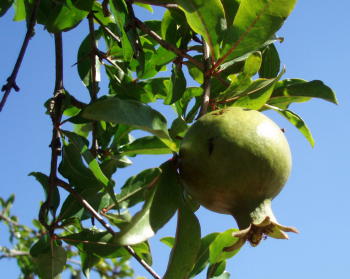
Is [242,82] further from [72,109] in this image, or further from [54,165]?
[72,109]

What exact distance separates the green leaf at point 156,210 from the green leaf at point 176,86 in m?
0.49

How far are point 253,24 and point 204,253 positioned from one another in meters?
0.81

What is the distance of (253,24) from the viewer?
1.27m

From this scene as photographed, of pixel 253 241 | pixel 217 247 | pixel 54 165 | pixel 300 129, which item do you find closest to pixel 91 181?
pixel 54 165

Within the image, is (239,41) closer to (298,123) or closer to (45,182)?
(298,123)

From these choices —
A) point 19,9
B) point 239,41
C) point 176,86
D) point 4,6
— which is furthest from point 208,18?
point 19,9

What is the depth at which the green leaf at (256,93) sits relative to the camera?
4.34 feet

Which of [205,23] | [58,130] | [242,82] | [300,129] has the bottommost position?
[58,130]

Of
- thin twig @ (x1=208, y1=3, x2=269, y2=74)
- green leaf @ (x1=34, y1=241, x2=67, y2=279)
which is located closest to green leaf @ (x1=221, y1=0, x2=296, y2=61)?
thin twig @ (x1=208, y1=3, x2=269, y2=74)

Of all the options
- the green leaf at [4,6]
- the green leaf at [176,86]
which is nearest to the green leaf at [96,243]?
the green leaf at [176,86]

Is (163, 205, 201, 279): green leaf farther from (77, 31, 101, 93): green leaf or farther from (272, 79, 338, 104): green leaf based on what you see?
(77, 31, 101, 93): green leaf

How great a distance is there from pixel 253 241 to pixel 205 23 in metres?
0.60

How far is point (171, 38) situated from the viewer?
1.80 meters

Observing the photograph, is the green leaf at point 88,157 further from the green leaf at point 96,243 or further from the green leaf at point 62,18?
the green leaf at point 62,18
